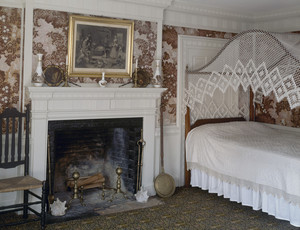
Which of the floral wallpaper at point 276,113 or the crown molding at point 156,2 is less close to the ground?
the crown molding at point 156,2

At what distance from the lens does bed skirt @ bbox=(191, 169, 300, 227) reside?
390 centimetres

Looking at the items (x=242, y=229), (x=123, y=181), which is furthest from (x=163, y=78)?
(x=242, y=229)

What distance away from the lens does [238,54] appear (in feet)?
14.7

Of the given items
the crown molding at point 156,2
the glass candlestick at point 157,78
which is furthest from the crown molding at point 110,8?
the glass candlestick at point 157,78

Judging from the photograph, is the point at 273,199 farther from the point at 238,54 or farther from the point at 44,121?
the point at 44,121

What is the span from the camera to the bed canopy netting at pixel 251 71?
3846 mm

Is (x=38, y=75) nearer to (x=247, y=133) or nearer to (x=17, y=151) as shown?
(x=17, y=151)

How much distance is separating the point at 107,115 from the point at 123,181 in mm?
1044

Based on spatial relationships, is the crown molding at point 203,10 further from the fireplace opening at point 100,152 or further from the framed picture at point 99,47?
the fireplace opening at point 100,152

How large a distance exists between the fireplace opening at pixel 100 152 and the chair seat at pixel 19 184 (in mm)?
984

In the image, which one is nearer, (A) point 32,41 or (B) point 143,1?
(A) point 32,41

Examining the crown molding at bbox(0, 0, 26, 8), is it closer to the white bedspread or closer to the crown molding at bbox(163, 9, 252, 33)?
the crown molding at bbox(163, 9, 252, 33)

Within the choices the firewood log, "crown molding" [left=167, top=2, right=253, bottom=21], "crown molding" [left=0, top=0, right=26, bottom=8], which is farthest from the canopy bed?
"crown molding" [left=0, top=0, right=26, bottom=8]

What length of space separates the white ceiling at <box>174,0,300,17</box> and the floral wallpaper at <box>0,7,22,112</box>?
207 cm
